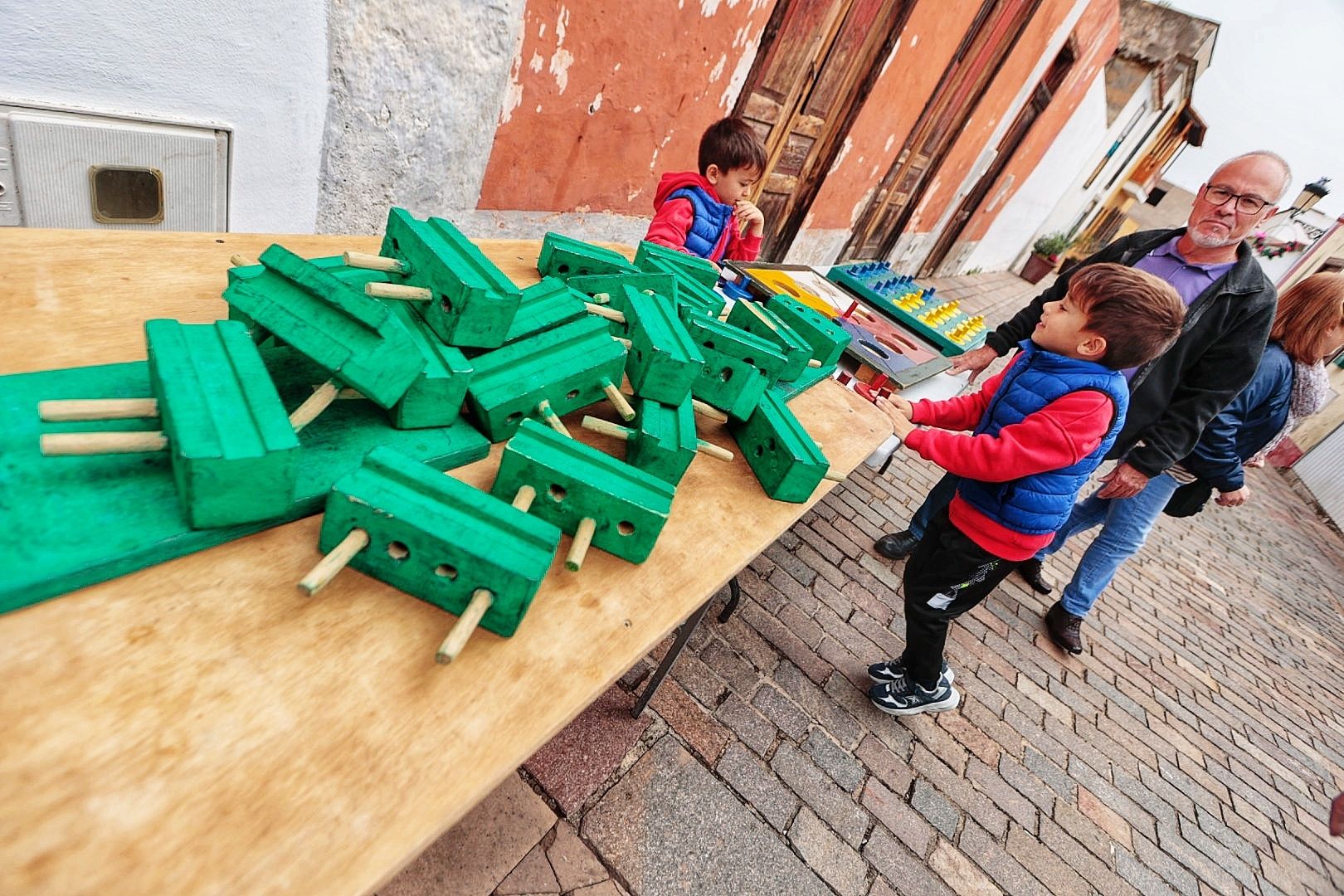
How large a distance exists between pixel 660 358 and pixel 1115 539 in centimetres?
344

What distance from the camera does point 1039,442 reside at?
1884mm

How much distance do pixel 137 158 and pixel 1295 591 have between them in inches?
369

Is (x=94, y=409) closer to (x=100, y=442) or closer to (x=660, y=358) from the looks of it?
(x=100, y=442)

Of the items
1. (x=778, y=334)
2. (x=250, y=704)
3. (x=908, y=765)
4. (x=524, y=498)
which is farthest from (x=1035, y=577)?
(x=250, y=704)

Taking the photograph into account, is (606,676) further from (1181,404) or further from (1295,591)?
(1295,591)

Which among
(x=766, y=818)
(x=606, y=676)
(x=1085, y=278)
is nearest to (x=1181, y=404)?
(x=1085, y=278)

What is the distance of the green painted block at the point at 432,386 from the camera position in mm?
1105

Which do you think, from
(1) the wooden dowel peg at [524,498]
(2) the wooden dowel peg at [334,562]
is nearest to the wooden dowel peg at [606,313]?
(1) the wooden dowel peg at [524,498]

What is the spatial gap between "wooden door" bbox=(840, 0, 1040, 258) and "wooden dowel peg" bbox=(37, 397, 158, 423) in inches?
329

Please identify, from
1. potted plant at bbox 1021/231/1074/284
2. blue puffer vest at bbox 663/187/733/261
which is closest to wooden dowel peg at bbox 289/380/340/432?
blue puffer vest at bbox 663/187/733/261

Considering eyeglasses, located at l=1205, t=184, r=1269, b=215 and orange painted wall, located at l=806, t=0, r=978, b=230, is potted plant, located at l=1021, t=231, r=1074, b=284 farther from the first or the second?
eyeglasses, located at l=1205, t=184, r=1269, b=215

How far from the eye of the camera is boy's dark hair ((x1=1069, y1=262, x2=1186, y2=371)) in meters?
1.80

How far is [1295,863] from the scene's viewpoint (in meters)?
2.87

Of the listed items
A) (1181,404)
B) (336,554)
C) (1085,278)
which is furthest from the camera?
(1181,404)
